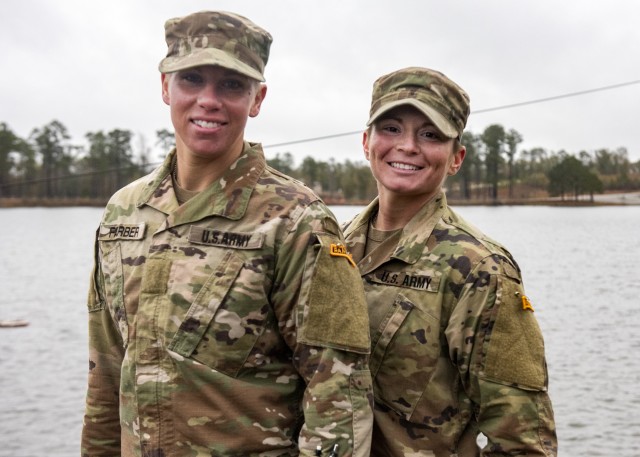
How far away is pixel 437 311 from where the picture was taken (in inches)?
106

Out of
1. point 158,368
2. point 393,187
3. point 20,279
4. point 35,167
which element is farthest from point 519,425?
point 35,167

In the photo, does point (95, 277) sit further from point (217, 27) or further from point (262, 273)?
point (217, 27)

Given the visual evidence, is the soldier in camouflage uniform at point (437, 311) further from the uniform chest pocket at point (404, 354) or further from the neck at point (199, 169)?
the neck at point (199, 169)

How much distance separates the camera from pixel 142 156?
10131cm

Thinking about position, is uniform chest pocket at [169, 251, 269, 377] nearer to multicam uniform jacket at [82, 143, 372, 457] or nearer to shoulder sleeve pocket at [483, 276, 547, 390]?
multicam uniform jacket at [82, 143, 372, 457]

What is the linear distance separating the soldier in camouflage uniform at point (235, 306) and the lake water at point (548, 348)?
8.61 m

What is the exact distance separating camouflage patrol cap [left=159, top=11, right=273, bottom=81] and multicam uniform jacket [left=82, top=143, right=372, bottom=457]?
373 mm

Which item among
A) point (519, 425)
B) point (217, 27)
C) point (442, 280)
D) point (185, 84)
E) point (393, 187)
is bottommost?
point (519, 425)

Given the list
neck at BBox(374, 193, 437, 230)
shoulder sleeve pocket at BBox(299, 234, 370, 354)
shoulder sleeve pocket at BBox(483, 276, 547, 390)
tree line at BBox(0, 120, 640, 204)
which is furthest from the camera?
tree line at BBox(0, 120, 640, 204)

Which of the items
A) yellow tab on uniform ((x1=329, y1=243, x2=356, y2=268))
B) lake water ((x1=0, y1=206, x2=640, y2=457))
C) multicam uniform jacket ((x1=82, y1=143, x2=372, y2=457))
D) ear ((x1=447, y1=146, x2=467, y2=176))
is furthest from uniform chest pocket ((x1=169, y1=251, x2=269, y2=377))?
lake water ((x1=0, y1=206, x2=640, y2=457))

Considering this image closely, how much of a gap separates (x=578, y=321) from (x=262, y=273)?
18.8m

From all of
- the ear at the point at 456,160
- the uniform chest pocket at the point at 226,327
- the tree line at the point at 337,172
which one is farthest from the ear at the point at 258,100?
the tree line at the point at 337,172

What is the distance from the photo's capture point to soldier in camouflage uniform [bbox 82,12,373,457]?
7.73 feet

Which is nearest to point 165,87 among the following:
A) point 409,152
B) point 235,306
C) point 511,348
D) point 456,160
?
point 235,306
